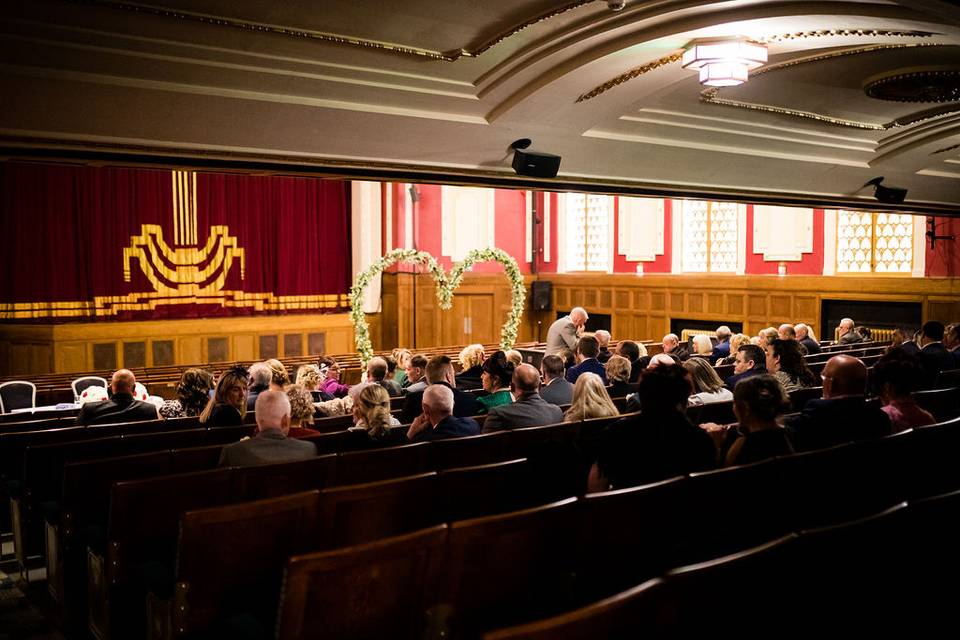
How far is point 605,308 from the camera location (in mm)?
15672

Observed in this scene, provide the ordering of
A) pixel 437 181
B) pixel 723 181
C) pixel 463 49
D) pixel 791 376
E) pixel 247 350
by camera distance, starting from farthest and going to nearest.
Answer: pixel 247 350, pixel 723 181, pixel 437 181, pixel 791 376, pixel 463 49

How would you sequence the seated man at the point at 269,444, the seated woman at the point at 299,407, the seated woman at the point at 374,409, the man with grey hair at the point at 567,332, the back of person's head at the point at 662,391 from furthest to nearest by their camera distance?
1. the man with grey hair at the point at 567,332
2. the seated woman at the point at 299,407
3. the seated woman at the point at 374,409
4. the seated man at the point at 269,444
5. the back of person's head at the point at 662,391

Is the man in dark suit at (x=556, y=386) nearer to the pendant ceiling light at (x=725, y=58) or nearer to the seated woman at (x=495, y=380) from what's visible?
the seated woman at (x=495, y=380)

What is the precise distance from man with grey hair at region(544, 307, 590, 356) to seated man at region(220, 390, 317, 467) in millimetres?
5576

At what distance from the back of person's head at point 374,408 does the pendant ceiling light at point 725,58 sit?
283 centimetres

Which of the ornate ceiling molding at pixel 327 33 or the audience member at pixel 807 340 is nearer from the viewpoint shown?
the ornate ceiling molding at pixel 327 33

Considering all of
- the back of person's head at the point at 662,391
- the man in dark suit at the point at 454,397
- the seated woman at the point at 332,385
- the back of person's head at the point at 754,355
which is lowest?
the seated woman at the point at 332,385

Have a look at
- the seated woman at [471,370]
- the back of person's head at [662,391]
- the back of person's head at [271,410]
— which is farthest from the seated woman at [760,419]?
the seated woman at [471,370]

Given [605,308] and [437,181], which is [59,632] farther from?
[605,308]

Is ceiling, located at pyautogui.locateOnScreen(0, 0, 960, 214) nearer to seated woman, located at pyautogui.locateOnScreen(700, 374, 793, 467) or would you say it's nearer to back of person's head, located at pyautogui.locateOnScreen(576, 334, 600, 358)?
back of person's head, located at pyautogui.locateOnScreen(576, 334, 600, 358)

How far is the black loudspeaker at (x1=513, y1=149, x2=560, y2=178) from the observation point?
21.9 ft

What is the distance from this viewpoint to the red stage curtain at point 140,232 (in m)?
12.5

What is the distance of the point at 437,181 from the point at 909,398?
13.1 ft

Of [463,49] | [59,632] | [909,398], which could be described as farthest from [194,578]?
[463,49]
